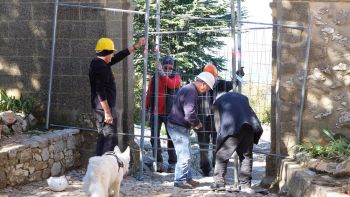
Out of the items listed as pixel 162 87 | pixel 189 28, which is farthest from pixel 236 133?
pixel 189 28

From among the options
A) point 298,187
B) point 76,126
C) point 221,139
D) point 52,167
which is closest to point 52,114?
point 76,126

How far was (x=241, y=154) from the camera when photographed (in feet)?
22.6

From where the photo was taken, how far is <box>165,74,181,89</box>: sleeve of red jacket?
858cm

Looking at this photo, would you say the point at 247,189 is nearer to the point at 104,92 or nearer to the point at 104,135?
the point at 104,135

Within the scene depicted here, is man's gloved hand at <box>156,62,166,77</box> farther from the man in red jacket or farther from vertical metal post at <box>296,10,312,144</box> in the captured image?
vertical metal post at <box>296,10,312,144</box>

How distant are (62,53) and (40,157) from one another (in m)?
1.75

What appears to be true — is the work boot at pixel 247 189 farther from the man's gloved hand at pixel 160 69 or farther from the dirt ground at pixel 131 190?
the man's gloved hand at pixel 160 69

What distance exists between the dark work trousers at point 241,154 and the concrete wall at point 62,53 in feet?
6.59

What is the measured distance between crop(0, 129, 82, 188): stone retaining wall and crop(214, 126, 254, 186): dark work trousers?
7.59ft

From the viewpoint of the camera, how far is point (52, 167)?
762 cm

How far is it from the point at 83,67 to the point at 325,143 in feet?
12.0

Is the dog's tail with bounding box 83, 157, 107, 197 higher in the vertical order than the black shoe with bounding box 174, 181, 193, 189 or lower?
higher

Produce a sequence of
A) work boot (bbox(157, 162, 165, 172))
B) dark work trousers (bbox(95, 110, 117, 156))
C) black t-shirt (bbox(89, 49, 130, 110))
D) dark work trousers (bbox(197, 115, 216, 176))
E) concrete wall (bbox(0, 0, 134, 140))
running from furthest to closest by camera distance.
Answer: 1. work boot (bbox(157, 162, 165, 172))
2. dark work trousers (bbox(197, 115, 216, 176))
3. concrete wall (bbox(0, 0, 134, 140))
4. dark work trousers (bbox(95, 110, 117, 156))
5. black t-shirt (bbox(89, 49, 130, 110))

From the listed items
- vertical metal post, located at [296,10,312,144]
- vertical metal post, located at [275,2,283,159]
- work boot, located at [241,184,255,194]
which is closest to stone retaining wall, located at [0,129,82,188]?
work boot, located at [241,184,255,194]
